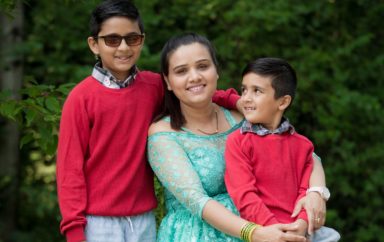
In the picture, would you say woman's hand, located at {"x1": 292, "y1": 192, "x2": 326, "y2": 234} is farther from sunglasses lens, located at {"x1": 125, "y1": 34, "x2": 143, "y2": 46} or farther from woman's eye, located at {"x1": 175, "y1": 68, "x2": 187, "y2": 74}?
sunglasses lens, located at {"x1": 125, "y1": 34, "x2": 143, "y2": 46}

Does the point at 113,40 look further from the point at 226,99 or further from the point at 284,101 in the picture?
the point at 284,101

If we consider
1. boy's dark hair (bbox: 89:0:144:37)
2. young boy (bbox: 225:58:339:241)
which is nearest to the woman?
young boy (bbox: 225:58:339:241)

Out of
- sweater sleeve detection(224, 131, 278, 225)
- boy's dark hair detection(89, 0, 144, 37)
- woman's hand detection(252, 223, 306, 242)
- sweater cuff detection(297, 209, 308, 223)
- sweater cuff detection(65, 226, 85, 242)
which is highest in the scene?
boy's dark hair detection(89, 0, 144, 37)

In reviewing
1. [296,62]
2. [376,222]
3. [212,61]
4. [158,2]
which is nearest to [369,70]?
[296,62]

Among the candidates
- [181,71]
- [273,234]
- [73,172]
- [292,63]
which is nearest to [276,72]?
[181,71]

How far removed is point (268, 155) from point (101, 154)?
2.13 feet

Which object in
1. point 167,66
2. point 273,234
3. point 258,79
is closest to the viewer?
point 273,234

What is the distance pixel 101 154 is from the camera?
9.85ft

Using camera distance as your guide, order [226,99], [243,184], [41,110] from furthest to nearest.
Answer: [41,110] → [226,99] → [243,184]

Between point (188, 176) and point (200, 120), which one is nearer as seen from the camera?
point (188, 176)

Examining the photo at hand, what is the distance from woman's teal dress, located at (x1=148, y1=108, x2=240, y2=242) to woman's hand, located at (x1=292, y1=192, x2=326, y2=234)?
0.28 metres

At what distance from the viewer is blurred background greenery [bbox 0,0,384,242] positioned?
6.71 metres

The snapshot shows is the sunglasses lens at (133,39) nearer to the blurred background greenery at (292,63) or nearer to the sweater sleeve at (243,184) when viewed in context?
the sweater sleeve at (243,184)

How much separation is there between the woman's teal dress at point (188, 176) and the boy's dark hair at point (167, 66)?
0.04m
